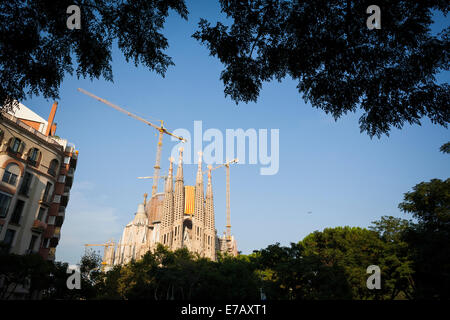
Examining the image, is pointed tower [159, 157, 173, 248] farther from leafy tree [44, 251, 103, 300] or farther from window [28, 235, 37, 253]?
window [28, 235, 37, 253]

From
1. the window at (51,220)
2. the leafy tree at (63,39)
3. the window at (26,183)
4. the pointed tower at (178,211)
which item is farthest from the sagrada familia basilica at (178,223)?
the leafy tree at (63,39)

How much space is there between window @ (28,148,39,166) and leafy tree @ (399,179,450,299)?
3747cm

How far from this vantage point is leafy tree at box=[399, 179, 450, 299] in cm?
2302

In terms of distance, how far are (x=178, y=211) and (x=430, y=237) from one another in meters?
63.0

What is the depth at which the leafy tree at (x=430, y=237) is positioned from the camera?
75.5 ft

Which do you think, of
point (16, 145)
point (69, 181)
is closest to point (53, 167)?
point (16, 145)

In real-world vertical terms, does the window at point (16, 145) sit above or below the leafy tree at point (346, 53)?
above

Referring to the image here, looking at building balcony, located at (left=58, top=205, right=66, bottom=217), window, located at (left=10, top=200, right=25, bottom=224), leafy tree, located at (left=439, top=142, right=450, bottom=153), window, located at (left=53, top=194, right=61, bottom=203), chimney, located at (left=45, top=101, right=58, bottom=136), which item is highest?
chimney, located at (left=45, top=101, right=58, bottom=136)

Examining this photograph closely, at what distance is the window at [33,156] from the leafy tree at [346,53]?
3176cm

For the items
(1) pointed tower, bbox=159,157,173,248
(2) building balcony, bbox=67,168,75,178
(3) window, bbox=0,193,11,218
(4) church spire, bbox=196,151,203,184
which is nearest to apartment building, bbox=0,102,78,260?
(3) window, bbox=0,193,11,218

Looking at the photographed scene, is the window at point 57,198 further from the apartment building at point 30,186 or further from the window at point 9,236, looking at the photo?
the window at point 9,236

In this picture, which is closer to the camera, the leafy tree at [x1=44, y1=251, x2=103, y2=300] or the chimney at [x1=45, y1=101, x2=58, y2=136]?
the leafy tree at [x1=44, y1=251, x2=103, y2=300]

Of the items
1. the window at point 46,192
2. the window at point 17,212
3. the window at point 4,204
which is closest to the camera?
the window at point 4,204
